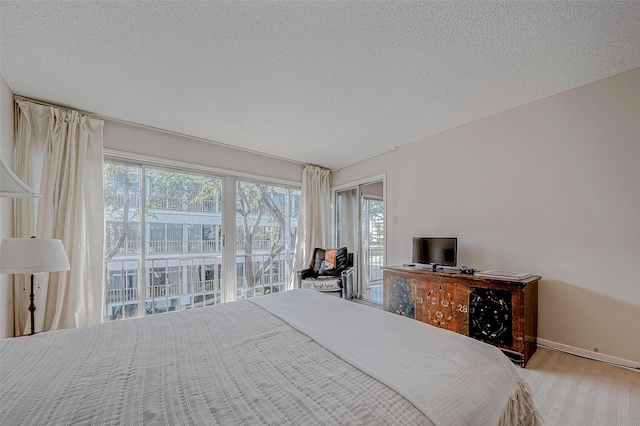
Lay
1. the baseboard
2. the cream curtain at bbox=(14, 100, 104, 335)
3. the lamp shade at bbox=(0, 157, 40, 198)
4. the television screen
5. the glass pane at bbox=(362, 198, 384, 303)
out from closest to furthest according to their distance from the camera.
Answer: the lamp shade at bbox=(0, 157, 40, 198) → the baseboard → the cream curtain at bbox=(14, 100, 104, 335) → the television screen → the glass pane at bbox=(362, 198, 384, 303)

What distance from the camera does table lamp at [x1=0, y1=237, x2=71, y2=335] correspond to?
1654 millimetres

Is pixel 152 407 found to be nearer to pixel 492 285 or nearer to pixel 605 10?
pixel 492 285

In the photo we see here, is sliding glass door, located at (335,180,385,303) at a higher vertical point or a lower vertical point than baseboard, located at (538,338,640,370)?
higher

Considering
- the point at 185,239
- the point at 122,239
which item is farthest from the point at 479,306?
the point at 122,239

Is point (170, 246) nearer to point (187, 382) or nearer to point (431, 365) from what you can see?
point (187, 382)

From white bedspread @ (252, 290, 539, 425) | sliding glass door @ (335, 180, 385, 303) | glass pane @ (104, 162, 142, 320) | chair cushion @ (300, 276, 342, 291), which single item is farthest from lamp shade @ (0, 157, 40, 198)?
sliding glass door @ (335, 180, 385, 303)

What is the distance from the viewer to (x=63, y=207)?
2.73 m

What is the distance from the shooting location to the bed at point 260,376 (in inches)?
29.6

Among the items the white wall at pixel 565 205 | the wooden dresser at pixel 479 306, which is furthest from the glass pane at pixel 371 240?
the wooden dresser at pixel 479 306

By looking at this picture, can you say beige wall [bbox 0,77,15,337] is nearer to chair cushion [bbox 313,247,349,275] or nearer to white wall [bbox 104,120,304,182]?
white wall [bbox 104,120,304,182]

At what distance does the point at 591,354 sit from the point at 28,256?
4.50 m

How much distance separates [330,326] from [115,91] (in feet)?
9.50

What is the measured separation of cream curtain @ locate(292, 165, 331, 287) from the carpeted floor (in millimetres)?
3294

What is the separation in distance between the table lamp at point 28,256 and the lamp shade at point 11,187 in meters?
0.90
